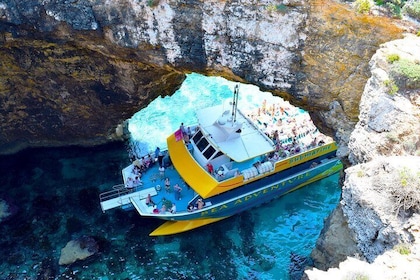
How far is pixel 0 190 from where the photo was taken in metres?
20.5

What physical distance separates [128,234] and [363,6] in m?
13.8

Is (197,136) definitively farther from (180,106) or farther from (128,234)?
(180,106)

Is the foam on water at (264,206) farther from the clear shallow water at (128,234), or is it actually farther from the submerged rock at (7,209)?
the submerged rock at (7,209)

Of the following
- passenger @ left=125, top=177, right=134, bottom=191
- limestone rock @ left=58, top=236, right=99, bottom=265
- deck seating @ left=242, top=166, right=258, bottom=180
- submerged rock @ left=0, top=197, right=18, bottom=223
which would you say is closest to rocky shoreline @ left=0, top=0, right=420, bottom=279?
deck seating @ left=242, top=166, right=258, bottom=180

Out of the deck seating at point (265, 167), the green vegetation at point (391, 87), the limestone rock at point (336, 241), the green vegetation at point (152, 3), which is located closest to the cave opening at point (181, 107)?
the deck seating at point (265, 167)

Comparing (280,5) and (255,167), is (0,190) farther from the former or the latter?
(280,5)

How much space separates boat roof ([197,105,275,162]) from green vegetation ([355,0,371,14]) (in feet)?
23.1

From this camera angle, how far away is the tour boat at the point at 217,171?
58.3ft

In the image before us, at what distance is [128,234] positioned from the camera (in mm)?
18766

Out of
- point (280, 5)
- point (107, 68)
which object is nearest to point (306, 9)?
point (280, 5)

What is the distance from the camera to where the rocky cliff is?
8133mm

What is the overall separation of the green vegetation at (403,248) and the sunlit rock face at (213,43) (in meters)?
6.93

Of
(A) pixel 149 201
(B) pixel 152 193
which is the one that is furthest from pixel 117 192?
(A) pixel 149 201

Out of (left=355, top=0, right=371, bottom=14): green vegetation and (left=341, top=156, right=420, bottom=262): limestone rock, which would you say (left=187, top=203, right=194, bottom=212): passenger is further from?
(left=355, top=0, right=371, bottom=14): green vegetation
